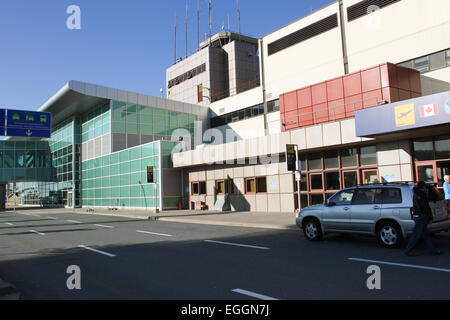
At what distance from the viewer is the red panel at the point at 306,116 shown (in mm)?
22844

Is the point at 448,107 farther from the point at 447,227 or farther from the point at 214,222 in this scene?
the point at 214,222

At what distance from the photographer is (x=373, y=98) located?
1939 cm

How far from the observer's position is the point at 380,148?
17953 mm

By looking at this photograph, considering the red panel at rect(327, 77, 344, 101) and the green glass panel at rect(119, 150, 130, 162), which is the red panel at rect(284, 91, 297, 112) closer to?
the red panel at rect(327, 77, 344, 101)

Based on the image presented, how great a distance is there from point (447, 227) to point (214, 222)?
10950mm

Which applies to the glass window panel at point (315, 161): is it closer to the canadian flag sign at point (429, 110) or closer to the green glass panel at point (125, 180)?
the canadian flag sign at point (429, 110)

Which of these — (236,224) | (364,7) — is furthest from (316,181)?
(364,7)

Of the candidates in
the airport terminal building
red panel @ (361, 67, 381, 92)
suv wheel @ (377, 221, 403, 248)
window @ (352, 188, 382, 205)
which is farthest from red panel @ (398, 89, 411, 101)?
suv wheel @ (377, 221, 403, 248)

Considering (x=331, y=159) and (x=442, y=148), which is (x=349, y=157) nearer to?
(x=331, y=159)

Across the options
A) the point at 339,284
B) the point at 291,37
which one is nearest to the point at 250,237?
the point at 339,284

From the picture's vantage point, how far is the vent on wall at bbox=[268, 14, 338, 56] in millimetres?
26047

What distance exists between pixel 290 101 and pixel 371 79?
5710 millimetres

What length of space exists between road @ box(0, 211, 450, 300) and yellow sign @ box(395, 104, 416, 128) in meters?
4.98

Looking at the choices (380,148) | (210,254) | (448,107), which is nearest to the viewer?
(210,254)
